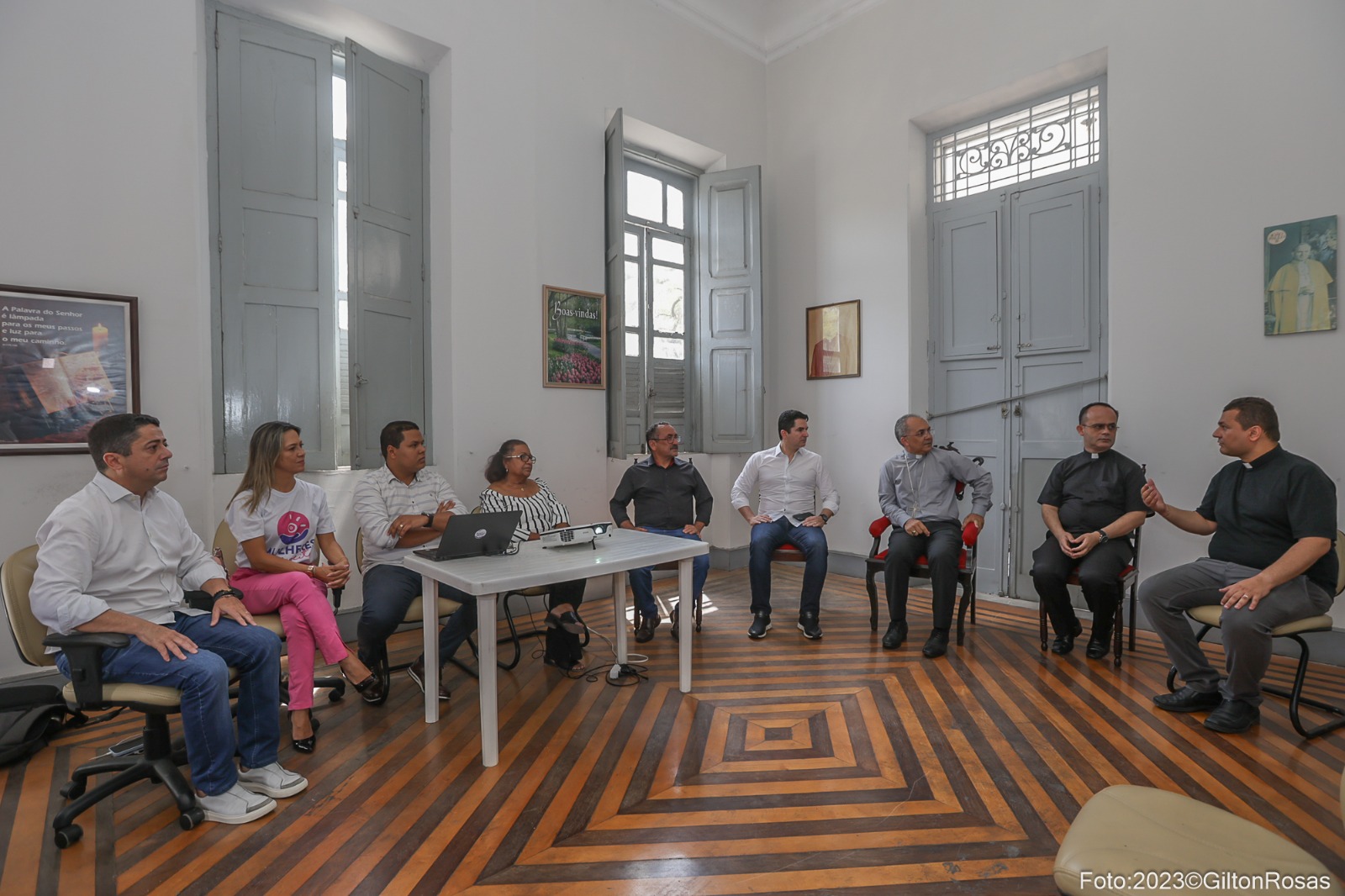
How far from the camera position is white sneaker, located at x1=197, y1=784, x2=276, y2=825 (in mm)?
2312

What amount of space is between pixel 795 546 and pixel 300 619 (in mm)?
2872

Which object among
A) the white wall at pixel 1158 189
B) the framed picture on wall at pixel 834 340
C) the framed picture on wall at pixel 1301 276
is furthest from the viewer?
the framed picture on wall at pixel 834 340

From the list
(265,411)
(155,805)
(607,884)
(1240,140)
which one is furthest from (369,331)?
(1240,140)

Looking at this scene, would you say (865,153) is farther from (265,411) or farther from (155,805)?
(155,805)

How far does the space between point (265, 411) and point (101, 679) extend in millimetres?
2267

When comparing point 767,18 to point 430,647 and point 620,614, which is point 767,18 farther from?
point 430,647

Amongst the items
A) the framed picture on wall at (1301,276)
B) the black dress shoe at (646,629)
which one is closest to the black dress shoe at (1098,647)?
the framed picture on wall at (1301,276)

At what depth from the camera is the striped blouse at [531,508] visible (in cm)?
407

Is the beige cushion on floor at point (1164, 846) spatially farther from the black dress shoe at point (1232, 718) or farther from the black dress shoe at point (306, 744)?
the black dress shoe at point (306, 744)

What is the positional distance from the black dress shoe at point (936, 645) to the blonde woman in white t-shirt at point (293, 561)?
112 inches

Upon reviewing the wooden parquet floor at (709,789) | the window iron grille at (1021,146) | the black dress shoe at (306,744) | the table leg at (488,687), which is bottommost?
the wooden parquet floor at (709,789)

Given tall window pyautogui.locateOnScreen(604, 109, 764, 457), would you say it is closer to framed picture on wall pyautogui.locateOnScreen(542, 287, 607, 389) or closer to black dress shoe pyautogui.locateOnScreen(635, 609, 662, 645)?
framed picture on wall pyautogui.locateOnScreen(542, 287, 607, 389)

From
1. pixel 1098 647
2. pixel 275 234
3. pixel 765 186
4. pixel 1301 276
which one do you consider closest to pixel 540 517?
pixel 275 234

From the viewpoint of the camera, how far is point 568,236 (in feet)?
17.4
